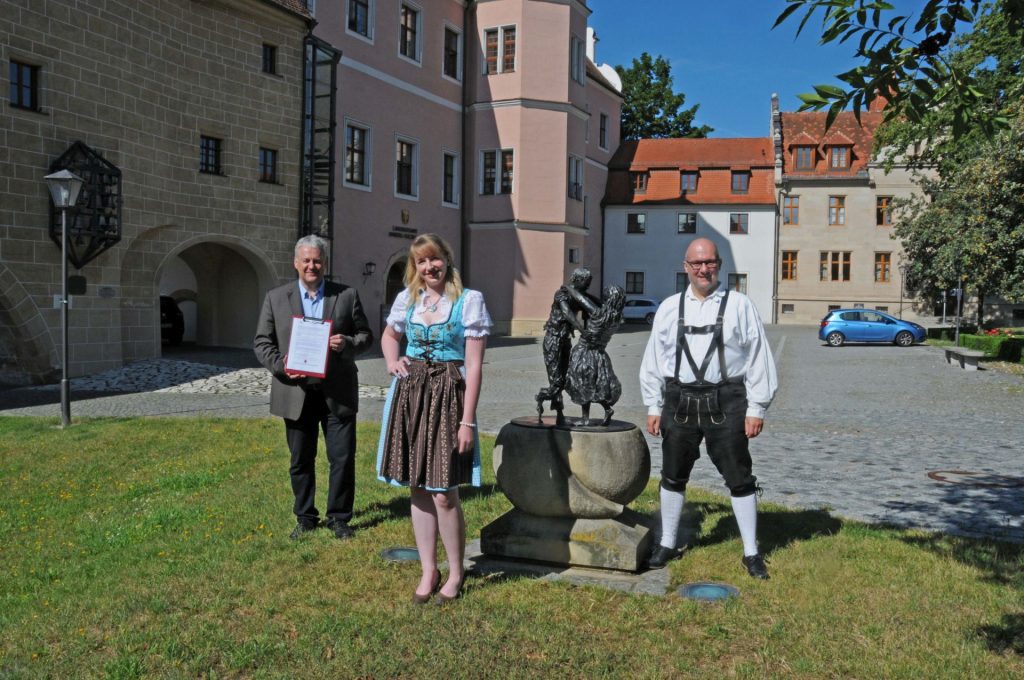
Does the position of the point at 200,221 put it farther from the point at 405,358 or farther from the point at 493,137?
the point at 405,358

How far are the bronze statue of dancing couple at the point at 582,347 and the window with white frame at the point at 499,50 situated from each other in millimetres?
27102

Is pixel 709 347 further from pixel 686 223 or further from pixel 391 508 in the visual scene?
pixel 686 223

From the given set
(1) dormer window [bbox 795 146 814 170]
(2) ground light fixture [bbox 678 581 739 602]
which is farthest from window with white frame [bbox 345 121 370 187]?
(1) dormer window [bbox 795 146 814 170]

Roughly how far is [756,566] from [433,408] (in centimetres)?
215

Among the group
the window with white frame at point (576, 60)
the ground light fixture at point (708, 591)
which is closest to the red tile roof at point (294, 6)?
the window with white frame at point (576, 60)

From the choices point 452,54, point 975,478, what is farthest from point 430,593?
point 452,54

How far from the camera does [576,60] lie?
3256 cm

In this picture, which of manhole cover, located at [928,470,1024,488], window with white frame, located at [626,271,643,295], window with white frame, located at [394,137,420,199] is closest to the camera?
manhole cover, located at [928,470,1024,488]

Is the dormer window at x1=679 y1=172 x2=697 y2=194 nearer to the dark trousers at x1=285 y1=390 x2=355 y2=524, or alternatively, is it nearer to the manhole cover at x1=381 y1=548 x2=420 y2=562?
the dark trousers at x1=285 y1=390 x2=355 y2=524

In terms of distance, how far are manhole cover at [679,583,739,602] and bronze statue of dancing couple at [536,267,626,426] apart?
1.10 m

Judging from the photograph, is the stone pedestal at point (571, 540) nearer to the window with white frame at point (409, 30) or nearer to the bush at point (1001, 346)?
the bush at point (1001, 346)

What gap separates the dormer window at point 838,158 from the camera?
4669 centimetres

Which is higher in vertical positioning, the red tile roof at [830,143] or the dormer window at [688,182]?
the red tile roof at [830,143]

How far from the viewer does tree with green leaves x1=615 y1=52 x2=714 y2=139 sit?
187ft
